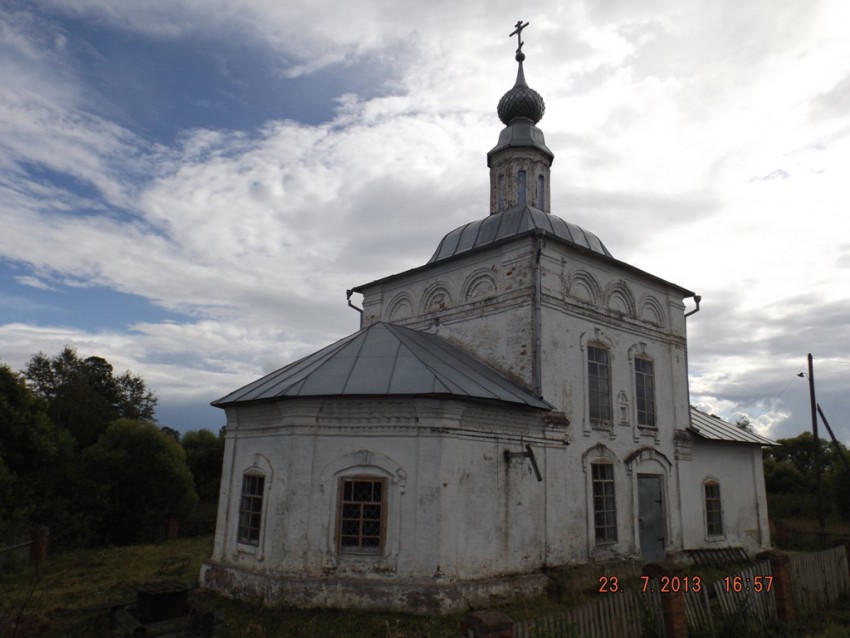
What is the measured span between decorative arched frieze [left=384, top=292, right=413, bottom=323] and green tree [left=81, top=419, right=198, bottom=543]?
1062 cm

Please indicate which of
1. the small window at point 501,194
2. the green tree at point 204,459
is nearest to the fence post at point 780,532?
the small window at point 501,194

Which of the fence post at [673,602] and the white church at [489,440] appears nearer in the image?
the fence post at [673,602]

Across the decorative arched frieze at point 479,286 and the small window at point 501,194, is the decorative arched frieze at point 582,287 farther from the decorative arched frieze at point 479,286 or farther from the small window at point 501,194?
the small window at point 501,194

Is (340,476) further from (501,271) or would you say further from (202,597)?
(501,271)

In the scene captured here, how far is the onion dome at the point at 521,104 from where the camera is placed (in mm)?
17109

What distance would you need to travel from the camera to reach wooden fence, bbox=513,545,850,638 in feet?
23.4

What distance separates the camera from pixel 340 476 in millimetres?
9938

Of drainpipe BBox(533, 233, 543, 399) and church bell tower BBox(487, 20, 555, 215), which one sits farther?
church bell tower BBox(487, 20, 555, 215)

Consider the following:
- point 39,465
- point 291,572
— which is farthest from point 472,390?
point 39,465

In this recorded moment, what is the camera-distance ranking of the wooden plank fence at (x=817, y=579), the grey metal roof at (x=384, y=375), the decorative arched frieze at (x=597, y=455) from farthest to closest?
the decorative arched frieze at (x=597, y=455), the grey metal roof at (x=384, y=375), the wooden plank fence at (x=817, y=579)

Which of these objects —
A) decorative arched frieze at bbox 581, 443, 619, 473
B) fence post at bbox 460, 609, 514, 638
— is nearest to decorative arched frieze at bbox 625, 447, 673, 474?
decorative arched frieze at bbox 581, 443, 619, 473

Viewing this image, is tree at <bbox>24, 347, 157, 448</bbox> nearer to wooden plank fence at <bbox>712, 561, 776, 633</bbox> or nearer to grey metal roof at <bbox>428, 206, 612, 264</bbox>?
grey metal roof at <bbox>428, 206, 612, 264</bbox>

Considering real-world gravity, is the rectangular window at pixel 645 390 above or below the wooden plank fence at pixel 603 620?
above

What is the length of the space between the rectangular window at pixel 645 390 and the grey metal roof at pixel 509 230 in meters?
2.81
